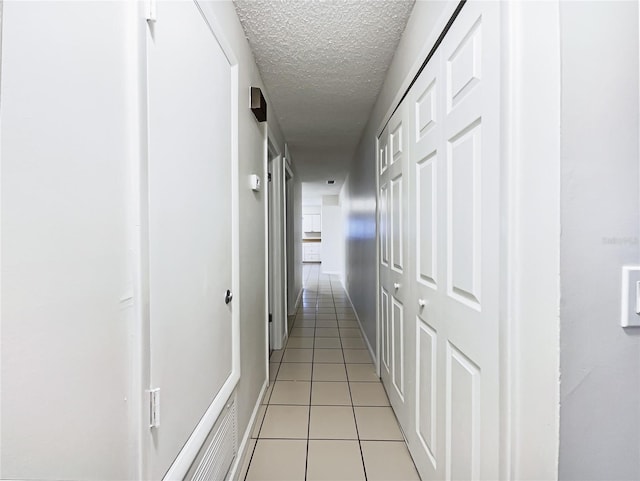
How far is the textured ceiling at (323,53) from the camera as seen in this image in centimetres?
154

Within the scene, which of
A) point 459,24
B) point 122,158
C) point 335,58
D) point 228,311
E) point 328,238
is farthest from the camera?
point 328,238

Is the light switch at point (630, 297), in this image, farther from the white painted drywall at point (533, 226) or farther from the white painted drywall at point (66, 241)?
the white painted drywall at point (66, 241)

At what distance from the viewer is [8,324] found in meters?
0.45

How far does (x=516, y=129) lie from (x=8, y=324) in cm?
104

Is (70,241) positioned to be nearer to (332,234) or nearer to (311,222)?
(332,234)

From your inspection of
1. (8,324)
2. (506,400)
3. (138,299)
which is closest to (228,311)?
(138,299)

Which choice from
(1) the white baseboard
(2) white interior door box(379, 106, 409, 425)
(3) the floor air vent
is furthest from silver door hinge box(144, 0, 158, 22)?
(1) the white baseboard

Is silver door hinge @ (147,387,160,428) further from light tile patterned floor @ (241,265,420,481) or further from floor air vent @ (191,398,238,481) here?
light tile patterned floor @ (241,265,420,481)

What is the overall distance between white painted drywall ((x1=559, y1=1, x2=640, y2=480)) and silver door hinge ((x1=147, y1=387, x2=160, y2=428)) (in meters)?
1.01

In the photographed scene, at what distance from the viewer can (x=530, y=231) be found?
0.72 m

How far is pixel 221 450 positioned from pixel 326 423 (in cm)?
85

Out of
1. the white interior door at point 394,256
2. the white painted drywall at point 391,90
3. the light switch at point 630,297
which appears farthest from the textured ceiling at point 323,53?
the light switch at point 630,297

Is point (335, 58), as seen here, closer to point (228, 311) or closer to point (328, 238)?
point (228, 311)

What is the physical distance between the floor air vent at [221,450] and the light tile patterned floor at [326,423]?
0.24 meters
